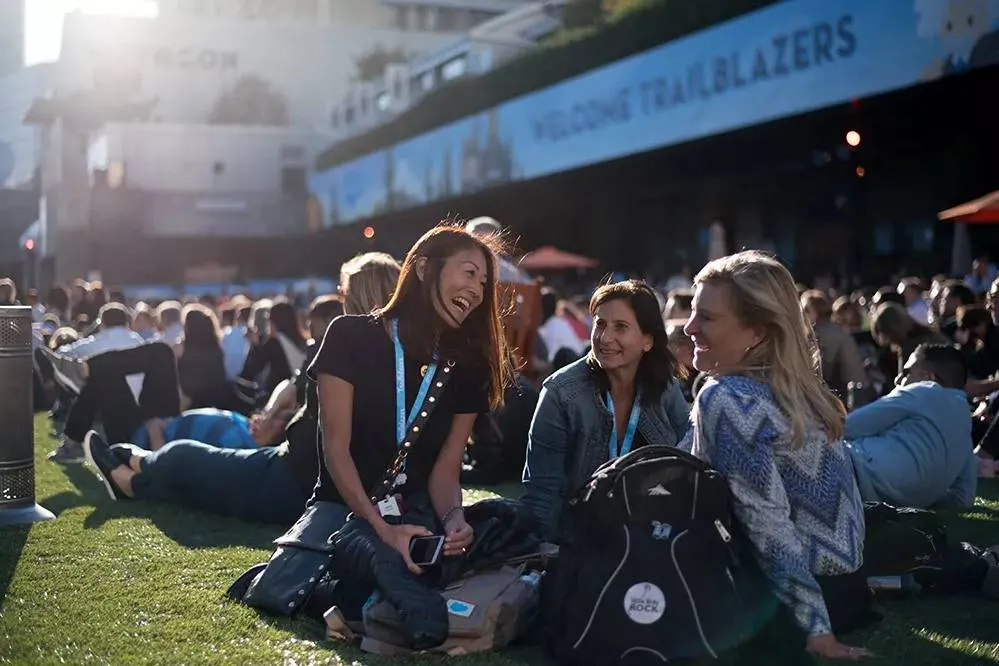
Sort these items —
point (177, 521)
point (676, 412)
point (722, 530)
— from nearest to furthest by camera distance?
point (722, 530)
point (676, 412)
point (177, 521)

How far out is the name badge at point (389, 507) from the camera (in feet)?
13.9

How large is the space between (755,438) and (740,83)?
554 inches

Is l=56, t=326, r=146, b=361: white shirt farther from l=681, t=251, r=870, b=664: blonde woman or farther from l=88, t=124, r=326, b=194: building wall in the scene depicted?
l=88, t=124, r=326, b=194: building wall

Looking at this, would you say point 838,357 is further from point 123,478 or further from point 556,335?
point 123,478

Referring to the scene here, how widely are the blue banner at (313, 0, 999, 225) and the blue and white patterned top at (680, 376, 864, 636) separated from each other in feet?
34.3

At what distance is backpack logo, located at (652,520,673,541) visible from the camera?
11.7ft

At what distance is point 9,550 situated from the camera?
220 inches

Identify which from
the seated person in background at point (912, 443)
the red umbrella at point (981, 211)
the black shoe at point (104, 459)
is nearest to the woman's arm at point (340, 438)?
the seated person in background at point (912, 443)

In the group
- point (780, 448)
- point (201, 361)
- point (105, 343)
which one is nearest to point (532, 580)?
point (780, 448)

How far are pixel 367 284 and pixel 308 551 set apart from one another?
191 cm

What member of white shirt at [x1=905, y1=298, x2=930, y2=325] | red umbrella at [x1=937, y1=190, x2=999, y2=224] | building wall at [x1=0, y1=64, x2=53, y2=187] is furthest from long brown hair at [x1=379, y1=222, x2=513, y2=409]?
building wall at [x1=0, y1=64, x2=53, y2=187]

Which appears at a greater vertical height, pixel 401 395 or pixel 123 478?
pixel 401 395

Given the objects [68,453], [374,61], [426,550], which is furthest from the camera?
[374,61]

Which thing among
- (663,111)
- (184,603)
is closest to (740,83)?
(663,111)
